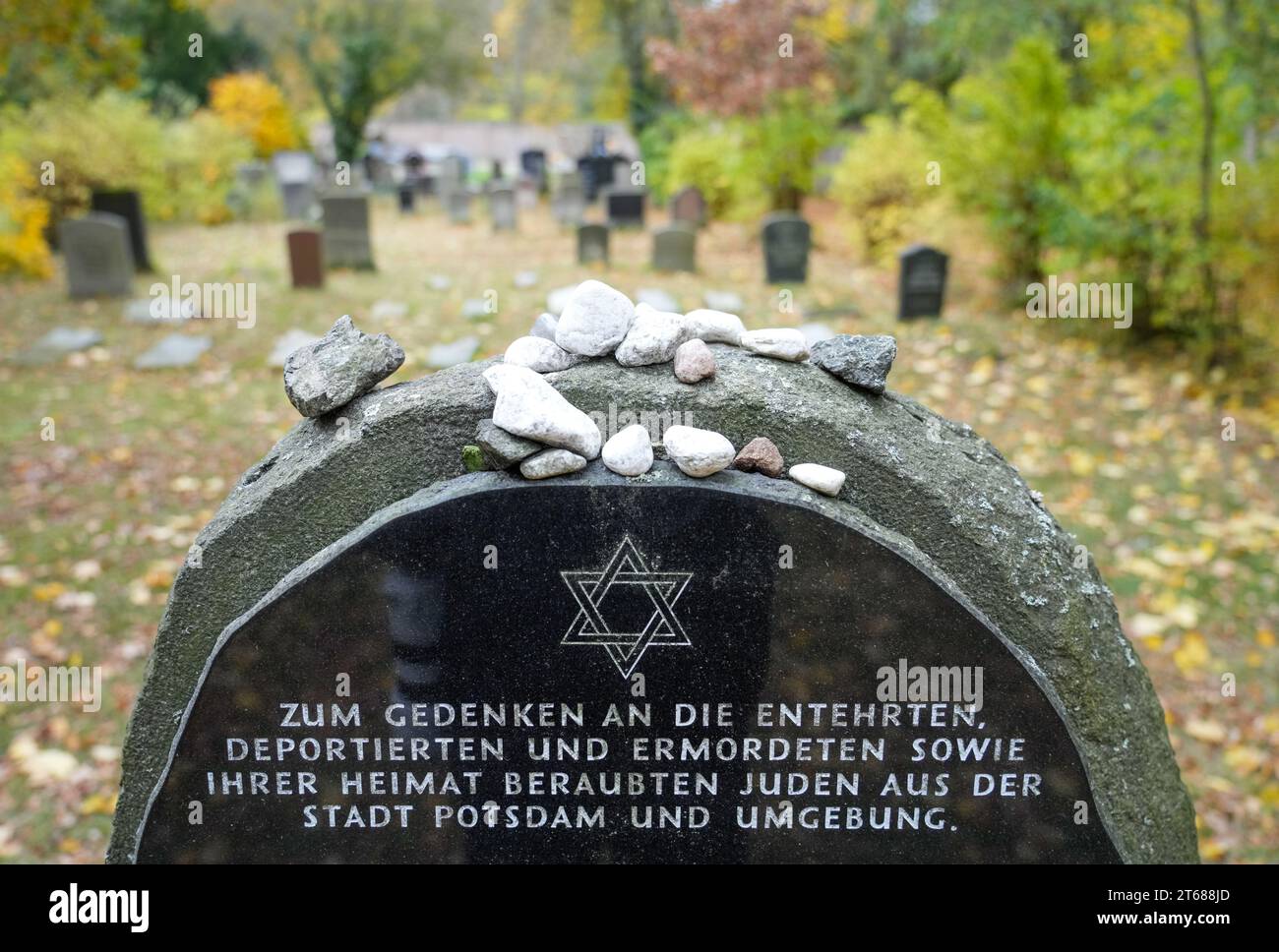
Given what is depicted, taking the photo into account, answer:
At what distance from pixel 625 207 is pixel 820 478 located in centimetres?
1478

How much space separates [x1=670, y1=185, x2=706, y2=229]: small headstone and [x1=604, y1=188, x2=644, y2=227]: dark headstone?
0.57 metres

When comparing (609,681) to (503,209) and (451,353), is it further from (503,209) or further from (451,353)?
(503,209)

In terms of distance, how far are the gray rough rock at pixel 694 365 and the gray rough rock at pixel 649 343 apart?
0.15 ft

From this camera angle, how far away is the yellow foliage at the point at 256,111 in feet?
85.8

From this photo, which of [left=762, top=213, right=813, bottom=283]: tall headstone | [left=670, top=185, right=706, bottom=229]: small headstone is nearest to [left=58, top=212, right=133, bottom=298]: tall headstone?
[left=762, top=213, right=813, bottom=283]: tall headstone

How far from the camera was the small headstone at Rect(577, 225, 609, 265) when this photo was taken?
42.6 ft

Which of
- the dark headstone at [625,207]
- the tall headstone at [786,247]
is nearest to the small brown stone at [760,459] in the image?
the tall headstone at [786,247]

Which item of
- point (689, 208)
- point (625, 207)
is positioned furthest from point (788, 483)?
point (625, 207)

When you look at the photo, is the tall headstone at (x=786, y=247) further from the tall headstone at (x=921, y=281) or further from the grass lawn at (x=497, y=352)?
the tall headstone at (x=921, y=281)

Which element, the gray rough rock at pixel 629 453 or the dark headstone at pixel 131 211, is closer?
the gray rough rock at pixel 629 453
